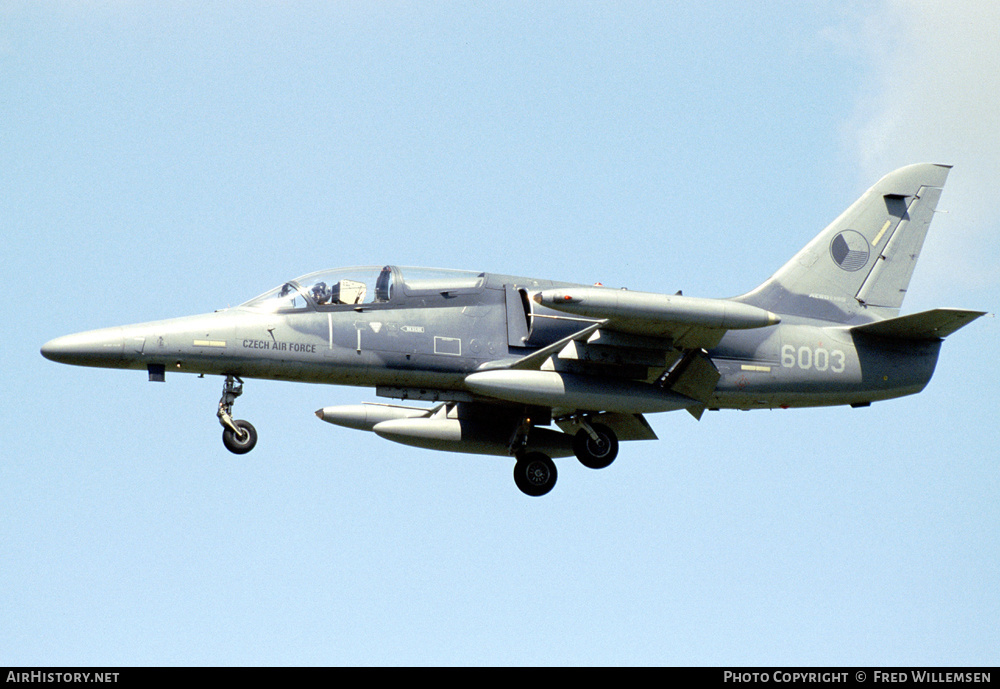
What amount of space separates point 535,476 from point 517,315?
2366mm

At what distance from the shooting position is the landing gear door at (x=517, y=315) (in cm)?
1680

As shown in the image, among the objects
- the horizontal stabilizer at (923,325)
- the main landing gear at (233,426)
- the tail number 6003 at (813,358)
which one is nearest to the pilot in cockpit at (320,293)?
the main landing gear at (233,426)

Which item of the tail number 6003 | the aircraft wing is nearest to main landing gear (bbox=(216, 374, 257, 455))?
the aircraft wing

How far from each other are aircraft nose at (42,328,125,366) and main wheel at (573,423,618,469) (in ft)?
20.3

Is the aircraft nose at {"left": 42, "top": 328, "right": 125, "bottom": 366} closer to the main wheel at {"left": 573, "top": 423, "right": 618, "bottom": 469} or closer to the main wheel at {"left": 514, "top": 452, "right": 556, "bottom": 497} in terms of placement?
the main wheel at {"left": 514, "top": 452, "right": 556, "bottom": 497}

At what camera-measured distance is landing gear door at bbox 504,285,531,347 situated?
16797 mm

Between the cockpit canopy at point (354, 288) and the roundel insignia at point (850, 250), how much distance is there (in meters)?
6.00

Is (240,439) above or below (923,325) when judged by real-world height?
below

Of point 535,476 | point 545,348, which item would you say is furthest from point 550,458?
point 545,348

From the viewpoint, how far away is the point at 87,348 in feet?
50.3

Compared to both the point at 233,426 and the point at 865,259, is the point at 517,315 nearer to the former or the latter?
the point at 233,426
